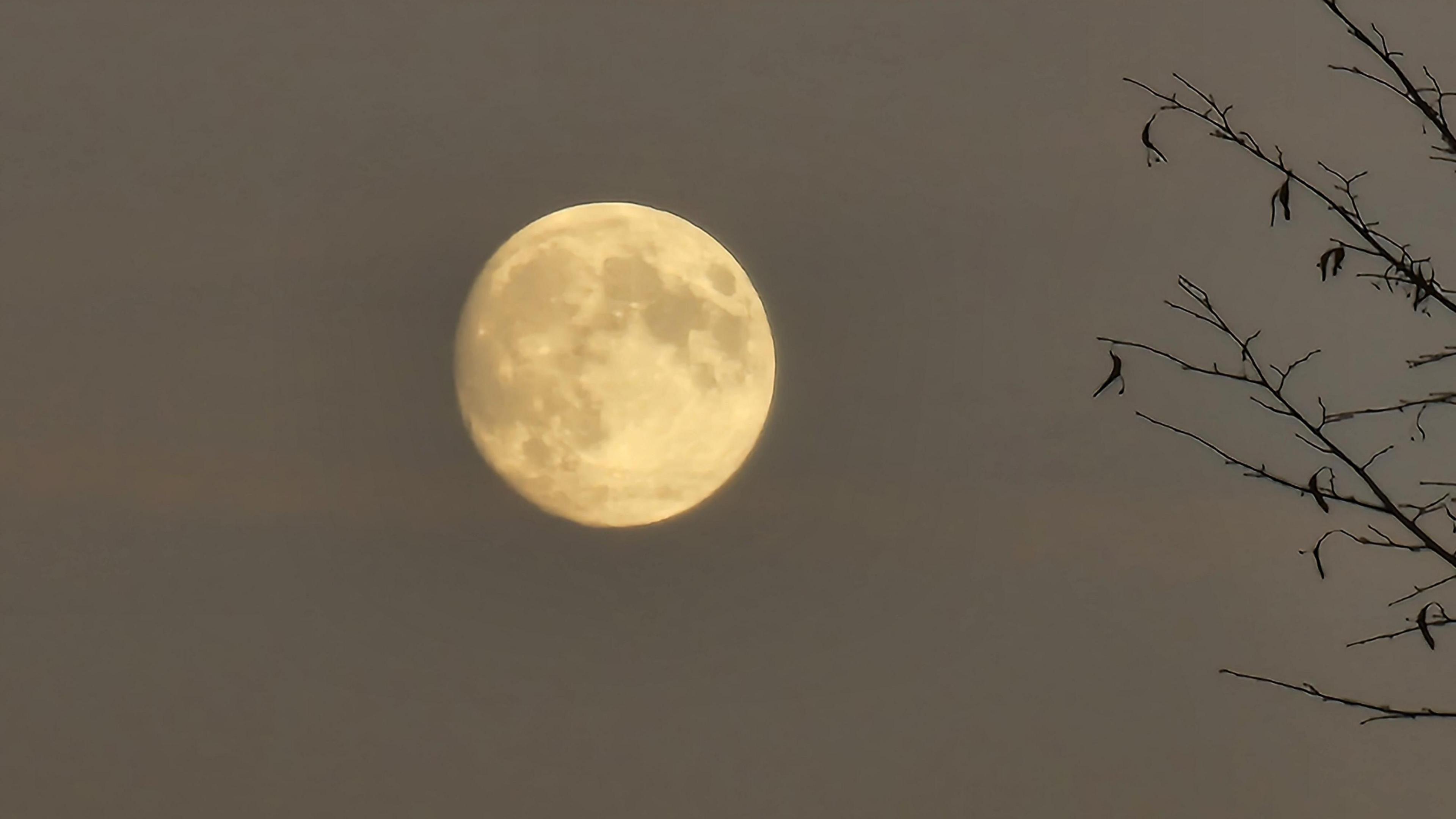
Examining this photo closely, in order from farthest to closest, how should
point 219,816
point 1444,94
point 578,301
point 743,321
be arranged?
1. point 219,816
2. point 743,321
3. point 578,301
4. point 1444,94

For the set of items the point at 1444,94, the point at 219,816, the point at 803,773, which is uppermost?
the point at 803,773

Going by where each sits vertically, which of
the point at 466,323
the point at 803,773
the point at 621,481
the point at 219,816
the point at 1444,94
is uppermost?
the point at 466,323

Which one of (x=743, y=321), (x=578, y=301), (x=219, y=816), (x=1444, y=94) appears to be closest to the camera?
(x=1444, y=94)

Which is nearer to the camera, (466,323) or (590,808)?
(466,323)

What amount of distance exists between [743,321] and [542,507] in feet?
9.94

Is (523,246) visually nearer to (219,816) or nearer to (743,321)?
(743,321)

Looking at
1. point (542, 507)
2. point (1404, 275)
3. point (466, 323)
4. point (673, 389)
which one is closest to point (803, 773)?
point (542, 507)

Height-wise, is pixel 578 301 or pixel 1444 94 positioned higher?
pixel 578 301

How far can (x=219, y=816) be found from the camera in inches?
455

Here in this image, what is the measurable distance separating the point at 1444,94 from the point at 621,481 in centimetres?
808

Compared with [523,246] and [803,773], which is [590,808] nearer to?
[803,773]

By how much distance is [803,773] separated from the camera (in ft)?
39.4

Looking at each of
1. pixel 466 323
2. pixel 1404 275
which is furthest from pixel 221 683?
pixel 1404 275

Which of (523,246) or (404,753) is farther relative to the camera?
(404,753)
